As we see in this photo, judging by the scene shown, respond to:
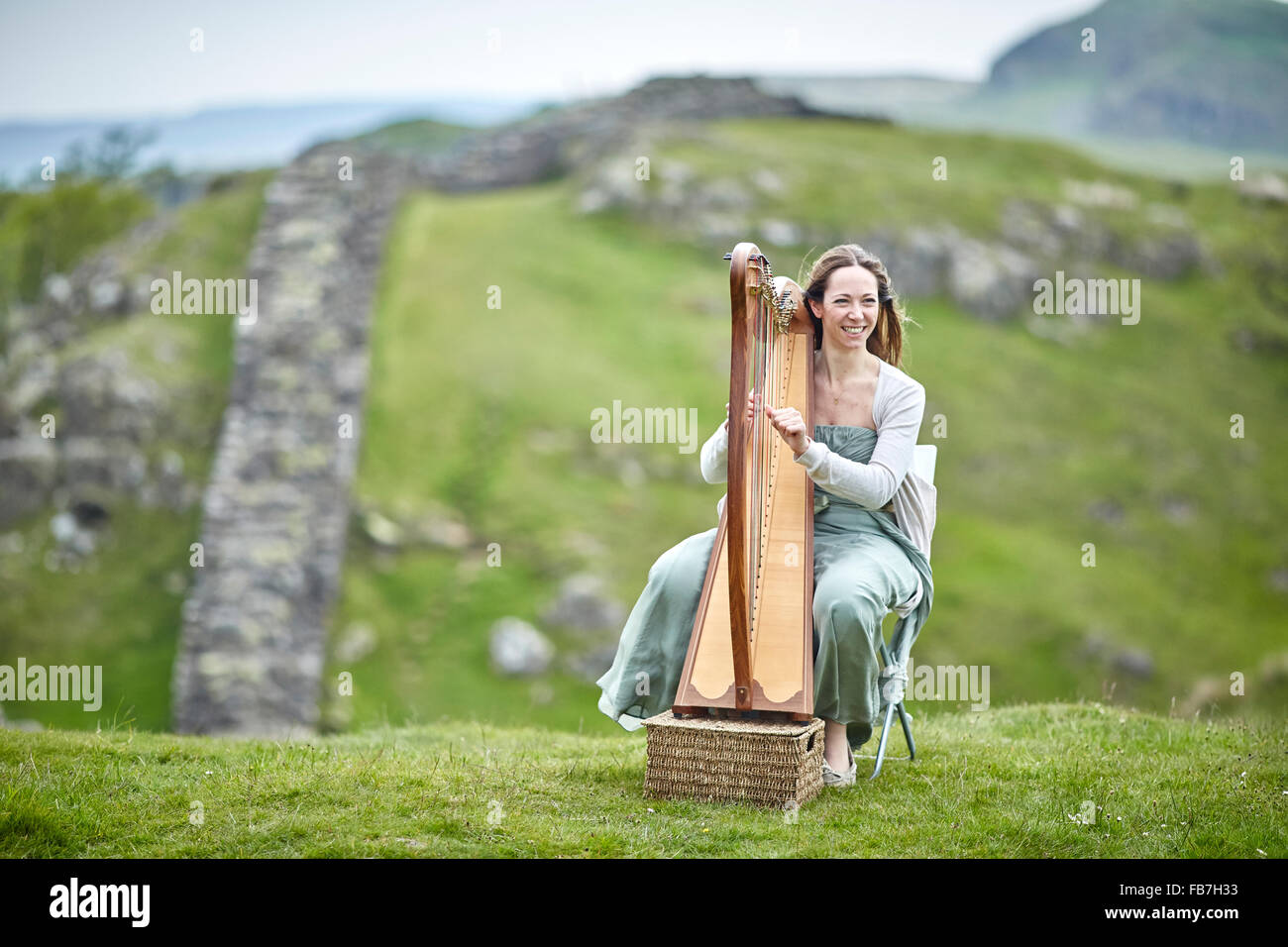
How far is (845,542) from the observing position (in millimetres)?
4676

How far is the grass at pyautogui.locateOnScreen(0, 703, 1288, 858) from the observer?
3.74 metres

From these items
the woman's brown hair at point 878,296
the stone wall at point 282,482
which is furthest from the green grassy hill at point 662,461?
the woman's brown hair at point 878,296

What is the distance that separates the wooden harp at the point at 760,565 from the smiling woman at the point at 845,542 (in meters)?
0.13

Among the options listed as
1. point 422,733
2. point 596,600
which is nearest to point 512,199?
point 596,600

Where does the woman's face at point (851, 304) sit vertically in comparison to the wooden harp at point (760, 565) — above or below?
above

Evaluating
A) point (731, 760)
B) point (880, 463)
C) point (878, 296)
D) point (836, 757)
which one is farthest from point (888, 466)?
point (731, 760)

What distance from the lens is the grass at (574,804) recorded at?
12.3ft

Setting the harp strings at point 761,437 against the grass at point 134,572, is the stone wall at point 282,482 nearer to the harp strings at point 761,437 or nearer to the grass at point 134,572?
the grass at point 134,572

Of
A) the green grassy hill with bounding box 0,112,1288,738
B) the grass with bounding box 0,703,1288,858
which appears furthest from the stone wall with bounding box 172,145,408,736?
the grass with bounding box 0,703,1288,858

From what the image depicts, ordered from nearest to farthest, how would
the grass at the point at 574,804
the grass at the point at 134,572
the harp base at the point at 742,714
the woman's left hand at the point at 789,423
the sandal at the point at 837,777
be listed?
the grass at the point at 574,804, the woman's left hand at the point at 789,423, the harp base at the point at 742,714, the sandal at the point at 837,777, the grass at the point at 134,572

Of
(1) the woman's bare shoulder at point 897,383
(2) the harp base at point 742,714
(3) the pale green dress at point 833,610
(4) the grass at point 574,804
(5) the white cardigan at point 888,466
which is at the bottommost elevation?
(4) the grass at point 574,804

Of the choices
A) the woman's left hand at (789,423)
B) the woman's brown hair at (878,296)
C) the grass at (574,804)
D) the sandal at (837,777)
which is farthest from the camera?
the woman's brown hair at (878,296)

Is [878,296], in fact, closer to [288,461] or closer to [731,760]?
[731,760]

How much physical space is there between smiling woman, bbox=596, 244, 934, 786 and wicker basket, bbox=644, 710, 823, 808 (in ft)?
1.00
